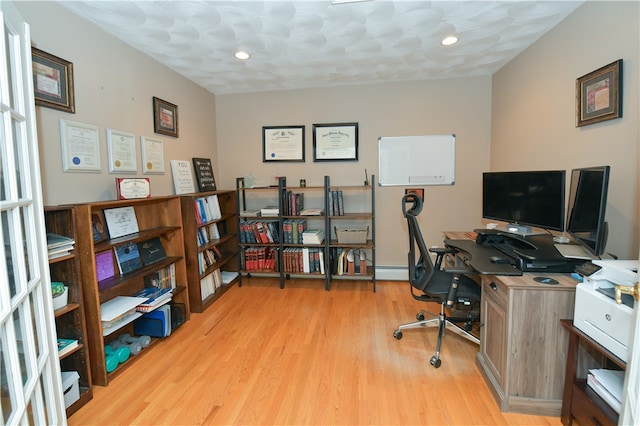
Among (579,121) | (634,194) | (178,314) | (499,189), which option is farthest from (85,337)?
(579,121)

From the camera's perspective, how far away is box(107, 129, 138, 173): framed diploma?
224 cm

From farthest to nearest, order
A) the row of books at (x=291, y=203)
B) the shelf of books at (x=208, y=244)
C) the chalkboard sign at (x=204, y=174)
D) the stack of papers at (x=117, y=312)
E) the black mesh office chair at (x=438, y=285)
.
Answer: the row of books at (x=291, y=203) → the chalkboard sign at (x=204, y=174) → the shelf of books at (x=208, y=244) → the black mesh office chair at (x=438, y=285) → the stack of papers at (x=117, y=312)

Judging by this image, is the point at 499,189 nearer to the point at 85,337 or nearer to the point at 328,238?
the point at 328,238

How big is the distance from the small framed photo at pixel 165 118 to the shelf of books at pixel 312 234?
952 millimetres

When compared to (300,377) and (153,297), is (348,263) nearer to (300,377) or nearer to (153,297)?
(300,377)

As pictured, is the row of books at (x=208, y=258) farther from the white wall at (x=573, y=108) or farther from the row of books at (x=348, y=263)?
the white wall at (x=573, y=108)

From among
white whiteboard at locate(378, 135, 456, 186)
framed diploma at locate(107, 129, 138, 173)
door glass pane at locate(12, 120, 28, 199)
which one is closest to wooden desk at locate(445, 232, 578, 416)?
white whiteboard at locate(378, 135, 456, 186)

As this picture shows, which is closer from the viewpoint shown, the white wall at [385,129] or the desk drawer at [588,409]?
the desk drawer at [588,409]

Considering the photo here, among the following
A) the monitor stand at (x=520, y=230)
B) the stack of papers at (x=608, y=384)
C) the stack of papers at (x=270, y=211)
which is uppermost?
the stack of papers at (x=270, y=211)

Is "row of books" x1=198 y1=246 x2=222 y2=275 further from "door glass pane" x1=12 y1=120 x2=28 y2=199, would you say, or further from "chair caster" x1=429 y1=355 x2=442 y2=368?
"chair caster" x1=429 y1=355 x2=442 y2=368

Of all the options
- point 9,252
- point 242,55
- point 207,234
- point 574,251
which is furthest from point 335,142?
point 9,252

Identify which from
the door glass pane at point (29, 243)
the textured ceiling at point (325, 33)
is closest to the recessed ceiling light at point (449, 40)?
the textured ceiling at point (325, 33)

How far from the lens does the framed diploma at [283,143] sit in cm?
372

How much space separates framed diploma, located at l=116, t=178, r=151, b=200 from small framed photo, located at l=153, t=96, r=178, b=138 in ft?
2.24
